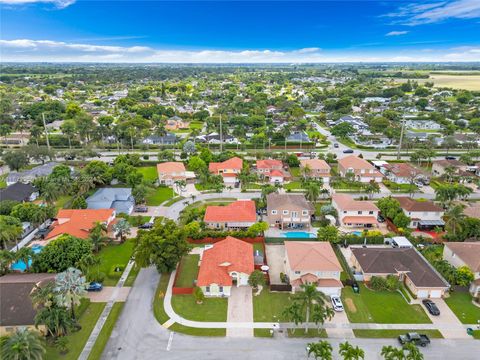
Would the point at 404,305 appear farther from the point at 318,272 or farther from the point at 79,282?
the point at 79,282

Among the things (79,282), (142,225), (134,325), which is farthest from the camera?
(142,225)

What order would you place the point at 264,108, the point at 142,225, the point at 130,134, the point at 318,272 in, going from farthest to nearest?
the point at 264,108 → the point at 130,134 → the point at 142,225 → the point at 318,272

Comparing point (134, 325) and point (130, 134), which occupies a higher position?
point (130, 134)

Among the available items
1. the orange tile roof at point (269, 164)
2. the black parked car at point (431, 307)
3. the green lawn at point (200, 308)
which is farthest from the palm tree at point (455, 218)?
the orange tile roof at point (269, 164)

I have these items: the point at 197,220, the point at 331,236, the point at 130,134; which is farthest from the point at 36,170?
the point at 331,236

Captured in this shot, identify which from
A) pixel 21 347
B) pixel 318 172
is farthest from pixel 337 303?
pixel 318 172

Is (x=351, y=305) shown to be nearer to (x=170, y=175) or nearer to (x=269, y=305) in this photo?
(x=269, y=305)

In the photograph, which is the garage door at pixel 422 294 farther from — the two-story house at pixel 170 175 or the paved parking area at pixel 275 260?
the two-story house at pixel 170 175
